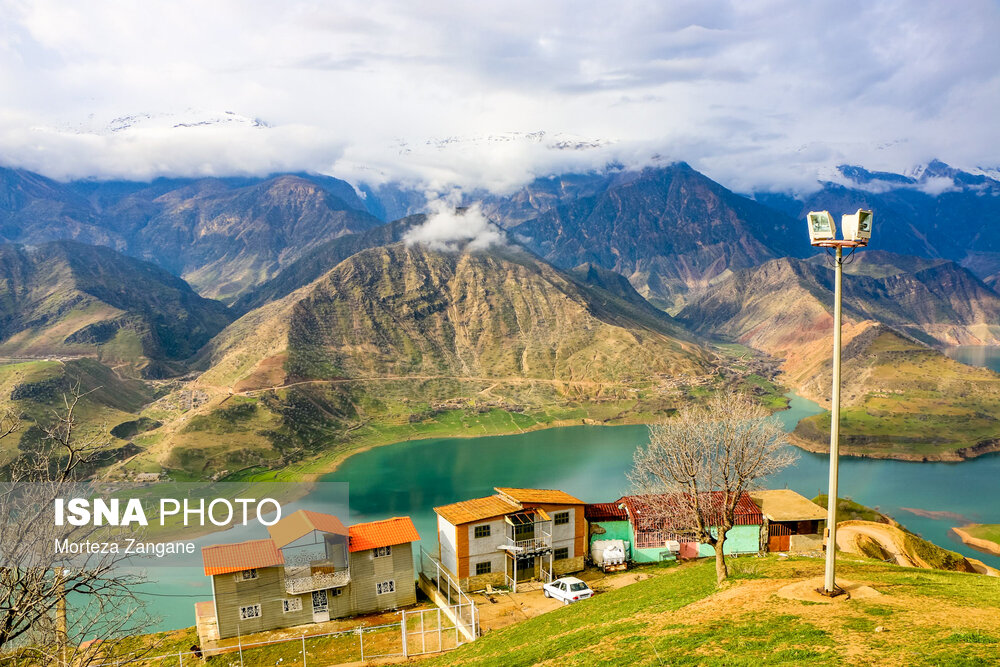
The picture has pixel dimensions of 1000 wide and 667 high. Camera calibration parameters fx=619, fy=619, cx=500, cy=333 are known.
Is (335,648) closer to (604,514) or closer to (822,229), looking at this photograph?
(604,514)

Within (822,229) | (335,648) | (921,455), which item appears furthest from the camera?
(921,455)

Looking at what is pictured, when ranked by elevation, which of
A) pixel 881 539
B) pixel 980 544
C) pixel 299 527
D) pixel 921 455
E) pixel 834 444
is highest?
pixel 834 444

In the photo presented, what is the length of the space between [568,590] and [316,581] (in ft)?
46.4

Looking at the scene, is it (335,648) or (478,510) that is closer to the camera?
(335,648)

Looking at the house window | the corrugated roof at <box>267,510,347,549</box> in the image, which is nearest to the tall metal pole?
the corrugated roof at <box>267,510,347,549</box>

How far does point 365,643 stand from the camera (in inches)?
1231

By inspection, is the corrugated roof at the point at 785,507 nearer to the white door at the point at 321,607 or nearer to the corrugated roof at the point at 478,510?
the corrugated roof at the point at 478,510

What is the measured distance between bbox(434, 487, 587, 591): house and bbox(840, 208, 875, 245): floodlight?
2842cm

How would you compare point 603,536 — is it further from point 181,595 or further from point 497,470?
point 497,470

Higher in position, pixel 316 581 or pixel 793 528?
pixel 316 581

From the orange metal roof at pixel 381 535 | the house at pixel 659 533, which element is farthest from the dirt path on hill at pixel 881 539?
the orange metal roof at pixel 381 535

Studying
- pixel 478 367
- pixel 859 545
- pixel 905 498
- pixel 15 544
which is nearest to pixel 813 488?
pixel 905 498

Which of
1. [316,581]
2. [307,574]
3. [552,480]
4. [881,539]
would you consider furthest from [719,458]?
[552,480]

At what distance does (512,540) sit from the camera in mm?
39469
